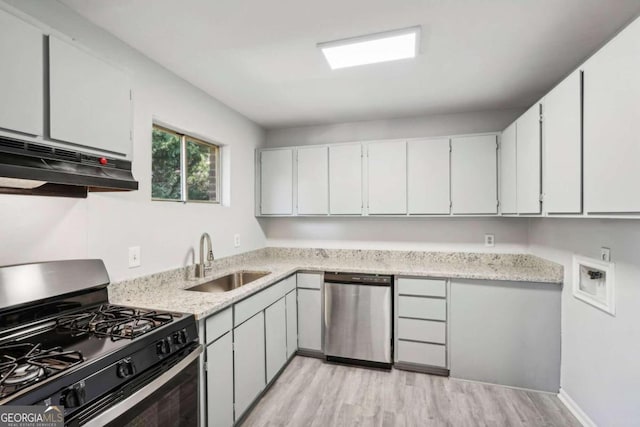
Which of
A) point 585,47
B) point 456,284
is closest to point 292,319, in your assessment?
point 456,284

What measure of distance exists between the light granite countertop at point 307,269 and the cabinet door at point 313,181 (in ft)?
1.87

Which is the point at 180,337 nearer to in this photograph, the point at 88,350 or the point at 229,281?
the point at 88,350

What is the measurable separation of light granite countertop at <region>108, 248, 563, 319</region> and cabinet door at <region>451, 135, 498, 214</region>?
566 millimetres

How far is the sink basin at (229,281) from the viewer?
7.75 ft

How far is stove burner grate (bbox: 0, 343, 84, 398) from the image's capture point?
0.85 metres

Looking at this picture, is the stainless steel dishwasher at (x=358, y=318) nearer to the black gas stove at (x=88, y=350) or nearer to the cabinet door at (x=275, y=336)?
the cabinet door at (x=275, y=336)

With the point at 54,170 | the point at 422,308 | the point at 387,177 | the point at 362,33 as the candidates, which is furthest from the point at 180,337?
the point at 387,177

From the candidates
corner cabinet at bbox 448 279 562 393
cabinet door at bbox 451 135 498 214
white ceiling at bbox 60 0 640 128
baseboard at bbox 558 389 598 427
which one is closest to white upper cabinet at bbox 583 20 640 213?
white ceiling at bbox 60 0 640 128

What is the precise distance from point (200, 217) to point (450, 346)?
246 centimetres

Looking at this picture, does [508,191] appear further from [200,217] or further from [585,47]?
[200,217]

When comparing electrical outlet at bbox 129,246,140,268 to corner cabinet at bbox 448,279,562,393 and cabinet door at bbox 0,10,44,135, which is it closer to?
cabinet door at bbox 0,10,44,135

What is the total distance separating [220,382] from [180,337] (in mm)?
554

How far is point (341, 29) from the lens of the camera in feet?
5.46

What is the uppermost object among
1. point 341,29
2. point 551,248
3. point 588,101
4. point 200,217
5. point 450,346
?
point 341,29
